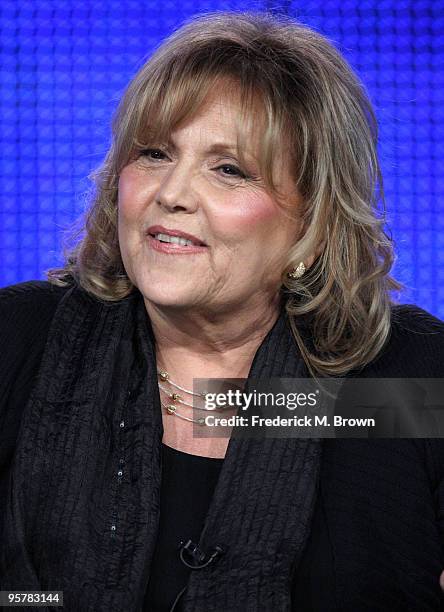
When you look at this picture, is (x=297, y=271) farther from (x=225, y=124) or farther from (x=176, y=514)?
(x=176, y=514)

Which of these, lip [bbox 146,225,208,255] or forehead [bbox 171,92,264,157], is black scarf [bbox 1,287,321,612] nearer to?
lip [bbox 146,225,208,255]

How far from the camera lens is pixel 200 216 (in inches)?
60.8

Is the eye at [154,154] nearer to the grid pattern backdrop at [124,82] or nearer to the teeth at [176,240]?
the teeth at [176,240]

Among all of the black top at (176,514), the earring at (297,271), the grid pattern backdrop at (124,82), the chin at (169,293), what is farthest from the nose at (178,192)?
the grid pattern backdrop at (124,82)

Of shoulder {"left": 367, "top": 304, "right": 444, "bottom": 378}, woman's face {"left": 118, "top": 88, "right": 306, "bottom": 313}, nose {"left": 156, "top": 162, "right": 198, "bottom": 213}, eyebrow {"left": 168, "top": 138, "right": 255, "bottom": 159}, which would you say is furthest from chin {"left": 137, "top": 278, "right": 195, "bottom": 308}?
shoulder {"left": 367, "top": 304, "right": 444, "bottom": 378}

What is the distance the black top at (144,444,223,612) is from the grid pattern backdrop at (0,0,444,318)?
101 cm

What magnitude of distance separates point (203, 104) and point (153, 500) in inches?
26.1

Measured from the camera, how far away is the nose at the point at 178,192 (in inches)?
60.1

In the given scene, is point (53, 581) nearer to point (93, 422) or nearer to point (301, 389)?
point (93, 422)

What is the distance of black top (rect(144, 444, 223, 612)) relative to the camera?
1.54 metres

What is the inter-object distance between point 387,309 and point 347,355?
0.13 m

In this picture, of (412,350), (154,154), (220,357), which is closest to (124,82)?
(154,154)

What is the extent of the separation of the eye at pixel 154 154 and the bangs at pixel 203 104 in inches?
0.5

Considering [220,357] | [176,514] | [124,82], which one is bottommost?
[176,514]
